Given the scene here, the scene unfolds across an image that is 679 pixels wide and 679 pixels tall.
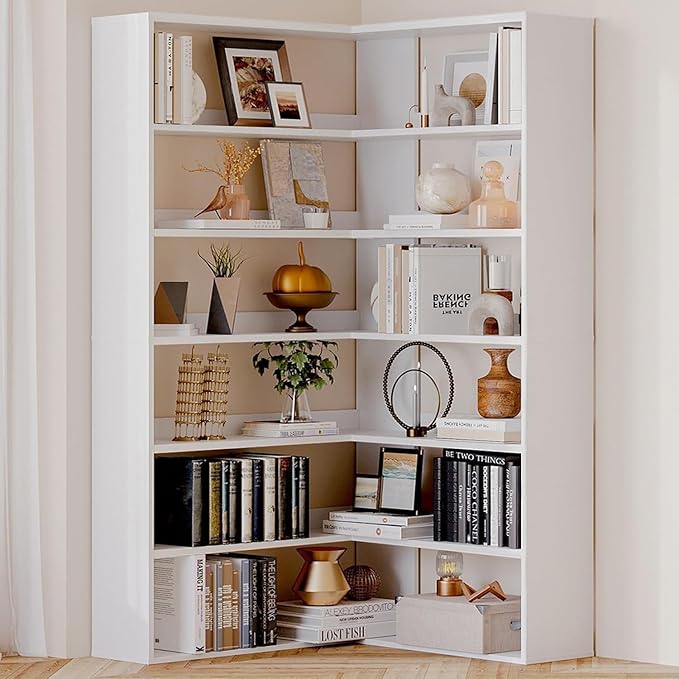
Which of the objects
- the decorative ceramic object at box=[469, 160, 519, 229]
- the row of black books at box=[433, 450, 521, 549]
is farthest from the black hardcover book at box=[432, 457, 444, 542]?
the decorative ceramic object at box=[469, 160, 519, 229]

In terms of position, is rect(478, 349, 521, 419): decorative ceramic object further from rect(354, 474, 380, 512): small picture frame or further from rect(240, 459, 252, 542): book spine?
rect(240, 459, 252, 542): book spine

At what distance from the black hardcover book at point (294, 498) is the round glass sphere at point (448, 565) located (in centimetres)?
44

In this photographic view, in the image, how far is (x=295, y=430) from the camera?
466 centimetres

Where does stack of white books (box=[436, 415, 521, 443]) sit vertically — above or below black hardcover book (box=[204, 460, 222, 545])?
above

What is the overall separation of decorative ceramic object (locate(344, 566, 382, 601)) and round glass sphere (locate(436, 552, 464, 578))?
0.85ft

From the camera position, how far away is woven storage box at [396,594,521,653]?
4.44 m

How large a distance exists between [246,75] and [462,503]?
1469mm

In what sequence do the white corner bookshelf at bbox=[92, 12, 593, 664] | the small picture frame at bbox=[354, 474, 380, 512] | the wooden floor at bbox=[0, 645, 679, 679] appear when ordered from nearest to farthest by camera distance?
1. the wooden floor at bbox=[0, 645, 679, 679]
2. the white corner bookshelf at bbox=[92, 12, 593, 664]
3. the small picture frame at bbox=[354, 474, 380, 512]

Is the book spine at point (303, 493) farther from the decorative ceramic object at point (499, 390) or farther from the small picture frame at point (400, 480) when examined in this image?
the decorative ceramic object at point (499, 390)

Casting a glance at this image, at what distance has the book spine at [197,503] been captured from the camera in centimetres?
444

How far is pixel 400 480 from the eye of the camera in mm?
4770
